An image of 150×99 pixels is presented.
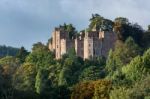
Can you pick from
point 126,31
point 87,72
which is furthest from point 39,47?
point 87,72

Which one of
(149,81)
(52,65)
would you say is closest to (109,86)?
(149,81)

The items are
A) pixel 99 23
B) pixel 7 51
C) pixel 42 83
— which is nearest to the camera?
pixel 42 83

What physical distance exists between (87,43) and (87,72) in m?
12.4

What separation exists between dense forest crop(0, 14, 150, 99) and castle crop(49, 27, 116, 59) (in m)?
1.08

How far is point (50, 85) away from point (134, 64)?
8.37 metres

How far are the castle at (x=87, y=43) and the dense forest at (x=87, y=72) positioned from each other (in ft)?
3.53

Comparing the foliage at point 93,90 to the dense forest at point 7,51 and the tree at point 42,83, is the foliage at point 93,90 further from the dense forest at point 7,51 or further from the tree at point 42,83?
the dense forest at point 7,51

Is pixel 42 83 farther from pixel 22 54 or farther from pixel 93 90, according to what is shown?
pixel 22 54

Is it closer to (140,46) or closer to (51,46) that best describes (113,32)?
(140,46)

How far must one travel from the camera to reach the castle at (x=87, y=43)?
366 feet

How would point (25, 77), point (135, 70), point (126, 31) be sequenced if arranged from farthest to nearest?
point (126, 31), point (25, 77), point (135, 70)

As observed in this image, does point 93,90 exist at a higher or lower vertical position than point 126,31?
lower

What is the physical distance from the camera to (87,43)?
11294 centimetres

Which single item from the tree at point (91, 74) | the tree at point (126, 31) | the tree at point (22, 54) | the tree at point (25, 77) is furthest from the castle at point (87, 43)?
the tree at point (91, 74)
